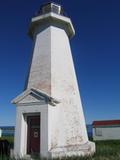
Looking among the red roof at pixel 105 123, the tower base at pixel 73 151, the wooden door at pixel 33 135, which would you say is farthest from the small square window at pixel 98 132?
the wooden door at pixel 33 135

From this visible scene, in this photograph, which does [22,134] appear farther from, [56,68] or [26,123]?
[56,68]

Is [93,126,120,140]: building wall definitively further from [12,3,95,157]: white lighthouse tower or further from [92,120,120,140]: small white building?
[12,3,95,157]: white lighthouse tower

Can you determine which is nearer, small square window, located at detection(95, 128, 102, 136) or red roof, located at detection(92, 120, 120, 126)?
red roof, located at detection(92, 120, 120, 126)

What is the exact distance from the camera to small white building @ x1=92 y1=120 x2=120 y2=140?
33.8 m

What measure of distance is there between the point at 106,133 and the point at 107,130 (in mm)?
517

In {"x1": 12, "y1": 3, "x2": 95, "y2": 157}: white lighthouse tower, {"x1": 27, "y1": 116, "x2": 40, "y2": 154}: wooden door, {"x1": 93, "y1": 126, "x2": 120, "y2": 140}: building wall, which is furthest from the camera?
{"x1": 93, "y1": 126, "x2": 120, "y2": 140}: building wall

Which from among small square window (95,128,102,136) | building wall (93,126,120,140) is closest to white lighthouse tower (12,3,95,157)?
building wall (93,126,120,140)

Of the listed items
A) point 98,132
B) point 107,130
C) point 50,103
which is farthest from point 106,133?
point 50,103

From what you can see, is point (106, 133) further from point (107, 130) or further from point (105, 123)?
point (105, 123)

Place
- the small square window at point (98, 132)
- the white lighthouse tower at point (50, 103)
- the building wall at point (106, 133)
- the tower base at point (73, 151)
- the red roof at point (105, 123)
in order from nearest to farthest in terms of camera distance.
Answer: the tower base at point (73, 151)
the white lighthouse tower at point (50, 103)
the building wall at point (106, 133)
the red roof at point (105, 123)
the small square window at point (98, 132)

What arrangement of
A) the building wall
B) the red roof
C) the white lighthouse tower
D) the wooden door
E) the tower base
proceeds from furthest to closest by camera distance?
the red roof < the building wall < the wooden door < the white lighthouse tower < the tower base

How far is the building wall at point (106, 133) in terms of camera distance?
33.8 metres

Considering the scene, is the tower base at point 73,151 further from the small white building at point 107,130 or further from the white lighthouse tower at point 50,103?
the small white building at point 107,130

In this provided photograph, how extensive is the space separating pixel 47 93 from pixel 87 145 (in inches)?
137
